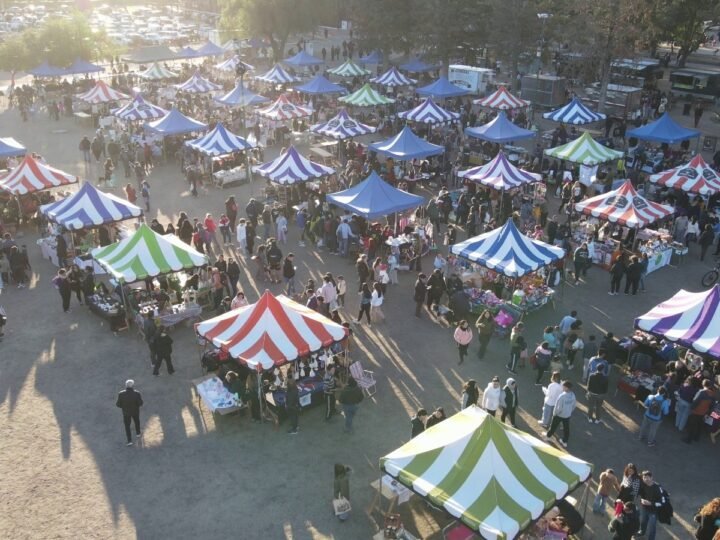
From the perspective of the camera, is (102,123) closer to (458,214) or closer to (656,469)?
(458,214)

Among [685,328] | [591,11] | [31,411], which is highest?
[591,11]

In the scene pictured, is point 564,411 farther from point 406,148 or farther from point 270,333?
point 406,148

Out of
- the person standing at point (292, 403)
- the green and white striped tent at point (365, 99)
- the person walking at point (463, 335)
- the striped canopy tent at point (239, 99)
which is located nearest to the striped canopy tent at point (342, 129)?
the green and white striped tent at point (365, 99)

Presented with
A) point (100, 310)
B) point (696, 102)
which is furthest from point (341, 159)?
point (696, 102)

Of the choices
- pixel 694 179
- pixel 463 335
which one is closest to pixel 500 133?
pixel 694 179

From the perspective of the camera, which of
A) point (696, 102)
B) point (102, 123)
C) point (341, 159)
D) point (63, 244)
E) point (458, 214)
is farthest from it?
point (696, 102)

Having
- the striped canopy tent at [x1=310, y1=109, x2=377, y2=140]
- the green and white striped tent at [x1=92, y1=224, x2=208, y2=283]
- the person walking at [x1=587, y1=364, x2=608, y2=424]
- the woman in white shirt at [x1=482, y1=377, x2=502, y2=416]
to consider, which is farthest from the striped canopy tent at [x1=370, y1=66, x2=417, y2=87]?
the woman in white shirt at [x1=482, y1=377, x2=502, y2=416]

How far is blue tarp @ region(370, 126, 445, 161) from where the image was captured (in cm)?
2222

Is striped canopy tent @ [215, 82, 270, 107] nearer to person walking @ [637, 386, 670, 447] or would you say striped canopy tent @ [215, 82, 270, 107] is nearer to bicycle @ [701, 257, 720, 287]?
bicycle @ [701, 257, 720, 287]

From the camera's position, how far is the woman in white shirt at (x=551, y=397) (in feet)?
35.2

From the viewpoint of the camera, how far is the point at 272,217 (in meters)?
20.4

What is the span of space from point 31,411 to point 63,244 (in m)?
6.53

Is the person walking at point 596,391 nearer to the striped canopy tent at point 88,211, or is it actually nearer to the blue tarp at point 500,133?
the striped canopy tent at point 88,211

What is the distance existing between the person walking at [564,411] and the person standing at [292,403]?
436cm
